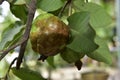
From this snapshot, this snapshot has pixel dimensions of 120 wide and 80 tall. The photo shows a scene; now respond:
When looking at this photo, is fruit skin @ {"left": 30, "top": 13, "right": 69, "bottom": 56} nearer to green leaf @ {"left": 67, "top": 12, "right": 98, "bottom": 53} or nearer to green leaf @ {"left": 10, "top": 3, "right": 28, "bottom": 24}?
green leaf @ {"left": 67, "top": 12, "right": 98, "bottom": 53}

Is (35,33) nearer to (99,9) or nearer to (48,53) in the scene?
(48,53)

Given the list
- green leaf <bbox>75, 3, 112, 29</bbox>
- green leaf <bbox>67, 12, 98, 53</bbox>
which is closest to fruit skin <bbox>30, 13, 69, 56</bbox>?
green leaf <bbox>67, 12, 98, 53</bbox>

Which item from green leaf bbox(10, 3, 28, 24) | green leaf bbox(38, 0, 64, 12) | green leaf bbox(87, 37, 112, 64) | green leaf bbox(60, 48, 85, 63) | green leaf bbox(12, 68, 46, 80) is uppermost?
green leaf bbox(38, 0, 64, 12)

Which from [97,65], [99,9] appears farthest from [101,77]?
[99,9]

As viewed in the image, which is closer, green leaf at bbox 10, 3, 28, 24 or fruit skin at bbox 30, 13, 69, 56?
fruit skin at bbox 30, 13, 69, 56

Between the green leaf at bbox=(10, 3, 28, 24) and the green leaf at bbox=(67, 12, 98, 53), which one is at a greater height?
the green leaf at bbox=(67, 12, 98, 53)

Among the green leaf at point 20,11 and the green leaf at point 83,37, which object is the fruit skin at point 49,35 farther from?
the green leaf at point 20,11

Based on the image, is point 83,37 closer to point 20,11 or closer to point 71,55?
point 71,55
